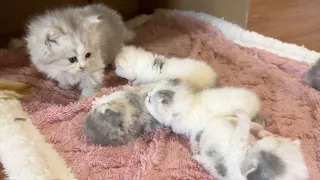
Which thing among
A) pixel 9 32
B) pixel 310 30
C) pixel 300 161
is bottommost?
pixel 310 30

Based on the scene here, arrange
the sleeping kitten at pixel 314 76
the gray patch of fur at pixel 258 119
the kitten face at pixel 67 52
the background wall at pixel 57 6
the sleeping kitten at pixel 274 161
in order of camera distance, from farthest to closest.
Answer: the background wall at pixel 57 6, the sleeping kitten at pixel 314 76, the kitten face at pixel 67 52, the gray patch of fur at pixel 258 119, the sleeping kitten at pixel 274 161

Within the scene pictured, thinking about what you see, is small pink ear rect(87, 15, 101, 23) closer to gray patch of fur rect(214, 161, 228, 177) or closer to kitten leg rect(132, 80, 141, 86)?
kitten leg rect(132, 80, 141, 86)

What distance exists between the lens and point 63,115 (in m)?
1.47

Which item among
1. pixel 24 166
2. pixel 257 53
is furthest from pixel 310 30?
pixel 24 166

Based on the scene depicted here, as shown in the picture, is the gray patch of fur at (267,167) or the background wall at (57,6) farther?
the background wall at (57,6)

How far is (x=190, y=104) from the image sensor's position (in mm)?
1361

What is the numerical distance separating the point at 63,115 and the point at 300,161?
2.59 feet

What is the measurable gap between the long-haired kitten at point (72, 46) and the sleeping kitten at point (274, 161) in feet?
2.38

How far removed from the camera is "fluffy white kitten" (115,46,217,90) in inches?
60.9

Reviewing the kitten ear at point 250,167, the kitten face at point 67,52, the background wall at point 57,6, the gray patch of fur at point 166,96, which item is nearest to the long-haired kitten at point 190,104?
the gray patch of fur at point 166,96

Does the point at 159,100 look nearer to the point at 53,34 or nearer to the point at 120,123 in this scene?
the point at 120,123

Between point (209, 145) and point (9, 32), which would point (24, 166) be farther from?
point (9, 32)

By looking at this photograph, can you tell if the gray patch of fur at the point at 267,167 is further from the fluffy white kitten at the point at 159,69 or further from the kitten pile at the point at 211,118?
the fluffy white kitten at the point at 159,69

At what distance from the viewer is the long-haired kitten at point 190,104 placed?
133cm
